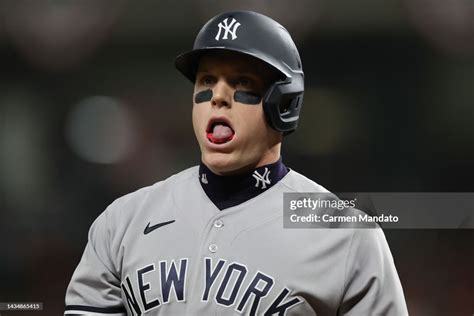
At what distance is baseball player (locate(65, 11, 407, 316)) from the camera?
55.9 inches

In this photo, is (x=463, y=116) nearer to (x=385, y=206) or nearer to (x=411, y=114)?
(x=411, y=114)

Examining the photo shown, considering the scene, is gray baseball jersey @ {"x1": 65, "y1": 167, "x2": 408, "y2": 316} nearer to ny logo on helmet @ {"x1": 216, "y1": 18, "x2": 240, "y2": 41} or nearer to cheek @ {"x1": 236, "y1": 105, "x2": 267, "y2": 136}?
cheek @ {"x1": 236, "y1": 105, "x2": 267, "y2": 136}

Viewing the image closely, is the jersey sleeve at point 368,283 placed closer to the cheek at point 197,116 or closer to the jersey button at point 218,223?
the jersey button at point 218,223

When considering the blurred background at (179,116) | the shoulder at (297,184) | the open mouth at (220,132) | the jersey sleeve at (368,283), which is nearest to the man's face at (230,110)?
the open mouth at (220,132)

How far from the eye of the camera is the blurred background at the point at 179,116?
2.14 m

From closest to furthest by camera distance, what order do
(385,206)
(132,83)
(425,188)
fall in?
(385,206) → (425,188) → (132,83)

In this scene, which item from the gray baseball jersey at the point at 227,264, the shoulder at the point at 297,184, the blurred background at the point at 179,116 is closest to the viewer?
the gray baseball jersey at the point at 227,264

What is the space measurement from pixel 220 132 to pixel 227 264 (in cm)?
23

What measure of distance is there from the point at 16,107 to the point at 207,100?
1.01 meters

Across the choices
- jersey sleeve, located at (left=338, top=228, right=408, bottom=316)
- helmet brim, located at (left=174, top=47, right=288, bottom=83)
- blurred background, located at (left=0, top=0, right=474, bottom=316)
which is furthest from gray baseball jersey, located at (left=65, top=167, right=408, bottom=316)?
blurred background, located at (left=0, top=0, right=474, bottom=316)

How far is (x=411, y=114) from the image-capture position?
2174 mm

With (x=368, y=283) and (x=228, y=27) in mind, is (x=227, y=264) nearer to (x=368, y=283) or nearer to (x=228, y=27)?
(x=368, y=283)

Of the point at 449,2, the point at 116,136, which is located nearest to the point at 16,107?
the point at 116,136

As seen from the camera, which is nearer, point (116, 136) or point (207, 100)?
point (207, 100)
